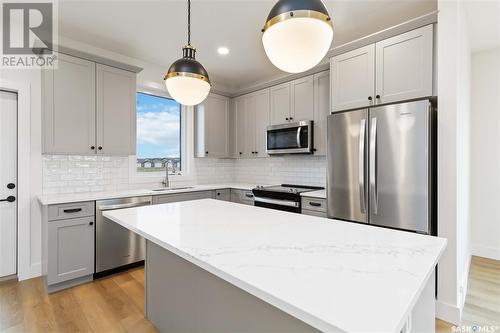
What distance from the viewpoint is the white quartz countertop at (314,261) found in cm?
65

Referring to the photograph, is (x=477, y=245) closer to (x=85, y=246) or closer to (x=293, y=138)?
(x=293, y=138)

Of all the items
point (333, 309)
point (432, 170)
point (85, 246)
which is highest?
point (432, 170)

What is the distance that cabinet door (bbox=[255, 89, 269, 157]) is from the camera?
401 cm

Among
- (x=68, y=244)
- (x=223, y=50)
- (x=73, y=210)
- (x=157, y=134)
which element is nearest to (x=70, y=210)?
(x=73, y=210)

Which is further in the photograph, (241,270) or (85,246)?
(85,246)

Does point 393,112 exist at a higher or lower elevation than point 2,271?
higher

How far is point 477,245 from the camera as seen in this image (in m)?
3.53

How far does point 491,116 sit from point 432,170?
2.15 m

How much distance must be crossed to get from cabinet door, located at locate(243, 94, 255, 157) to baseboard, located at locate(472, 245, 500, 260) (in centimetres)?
342

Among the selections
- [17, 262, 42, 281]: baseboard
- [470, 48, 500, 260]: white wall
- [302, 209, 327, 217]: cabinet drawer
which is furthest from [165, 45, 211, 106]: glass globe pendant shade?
[470, 48, 500, 260]: white wall

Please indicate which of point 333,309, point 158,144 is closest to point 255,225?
point 333,309

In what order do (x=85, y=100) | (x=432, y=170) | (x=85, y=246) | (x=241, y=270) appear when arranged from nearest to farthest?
1. (x=241, y=270)
2. (x=432, y=170)
3. (x=85, y=246)
4. (x=85, y=100)

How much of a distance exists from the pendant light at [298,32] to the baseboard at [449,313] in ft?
7.53

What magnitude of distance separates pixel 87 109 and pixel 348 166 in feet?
9.68
